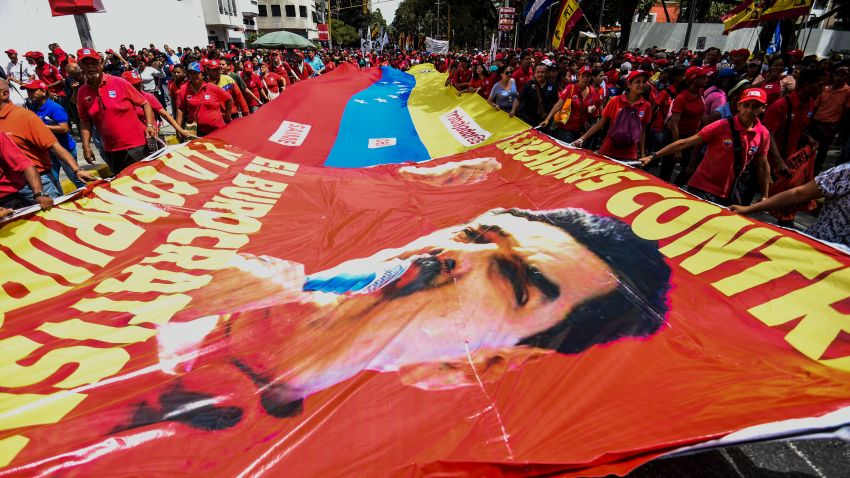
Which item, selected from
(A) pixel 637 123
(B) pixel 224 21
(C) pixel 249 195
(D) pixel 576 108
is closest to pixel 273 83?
(C) pixel 249 195

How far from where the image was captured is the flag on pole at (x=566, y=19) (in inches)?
551

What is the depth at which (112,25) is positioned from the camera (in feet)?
72.7

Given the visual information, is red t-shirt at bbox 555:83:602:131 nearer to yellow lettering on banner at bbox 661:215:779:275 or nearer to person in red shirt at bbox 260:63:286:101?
yellow lettering on banner at bbox 661:215:779:275

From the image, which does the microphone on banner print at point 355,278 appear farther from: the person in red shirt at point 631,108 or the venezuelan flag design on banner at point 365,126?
the venezuelan flag design on banner at point 365,126

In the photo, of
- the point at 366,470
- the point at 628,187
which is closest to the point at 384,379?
the point at 366,470

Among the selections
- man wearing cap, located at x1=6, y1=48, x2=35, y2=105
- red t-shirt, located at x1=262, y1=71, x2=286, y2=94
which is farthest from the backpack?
man wearing cap, located at x1=6, y1=48, x2=35, y2=105

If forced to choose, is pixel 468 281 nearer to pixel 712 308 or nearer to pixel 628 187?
pixel 712 308

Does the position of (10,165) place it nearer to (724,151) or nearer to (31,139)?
(31,139)

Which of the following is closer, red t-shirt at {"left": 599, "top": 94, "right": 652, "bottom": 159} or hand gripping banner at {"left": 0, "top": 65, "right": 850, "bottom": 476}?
hand gripping banner at {"left": 0, "top": 65, "right": 850, "bottom": 476}

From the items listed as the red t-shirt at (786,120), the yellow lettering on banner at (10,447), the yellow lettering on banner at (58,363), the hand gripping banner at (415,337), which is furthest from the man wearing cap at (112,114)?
the red t-shirt at (786,120)

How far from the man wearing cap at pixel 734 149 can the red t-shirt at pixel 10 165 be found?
536 centimetres

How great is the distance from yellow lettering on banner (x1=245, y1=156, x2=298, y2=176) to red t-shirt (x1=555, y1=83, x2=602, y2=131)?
151 inches

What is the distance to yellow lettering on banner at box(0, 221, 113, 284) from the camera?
3174 mm

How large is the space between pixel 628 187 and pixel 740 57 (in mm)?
7201
